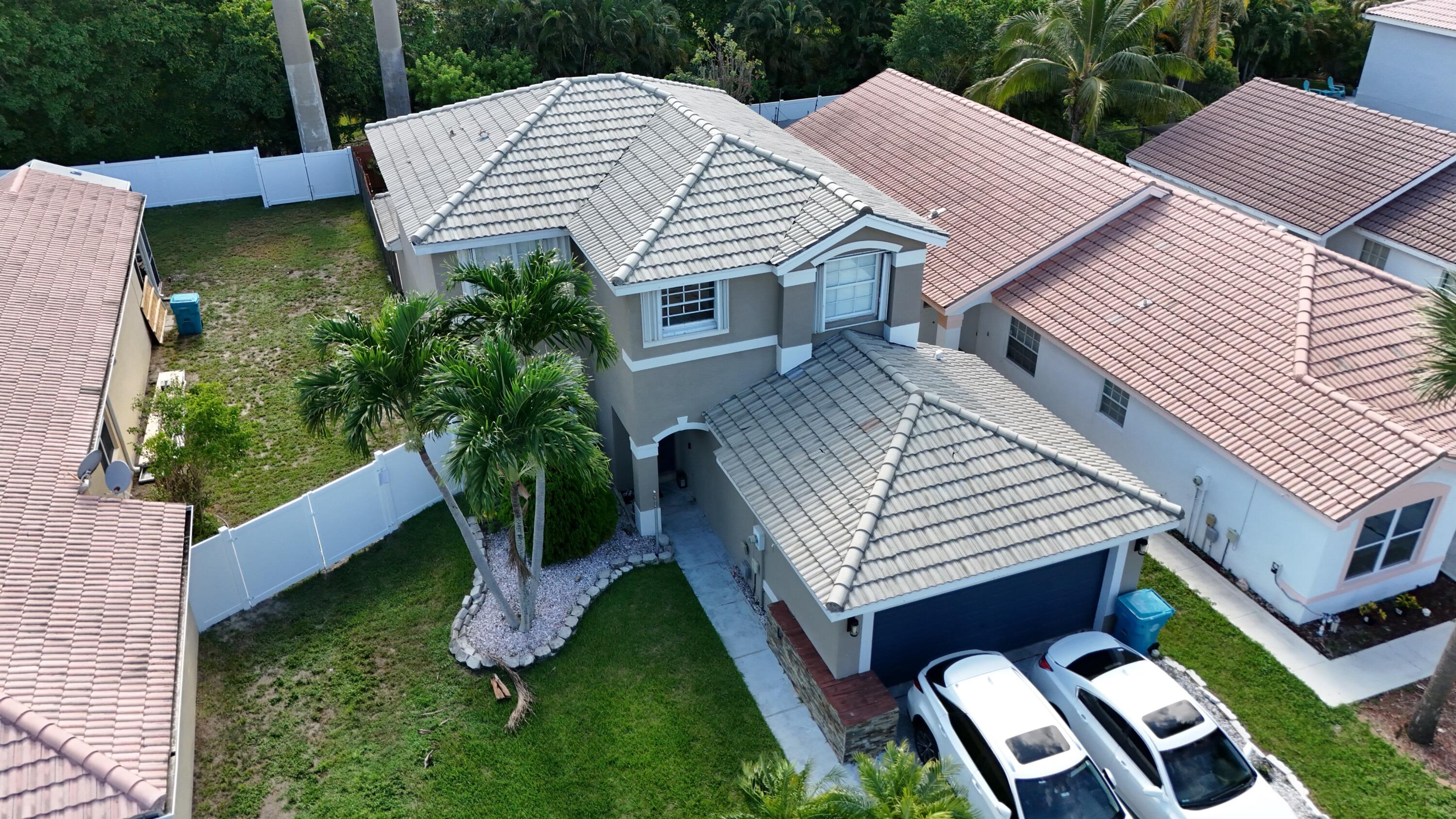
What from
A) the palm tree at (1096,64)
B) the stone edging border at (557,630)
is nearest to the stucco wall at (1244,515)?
the stone edging border at (557,630)

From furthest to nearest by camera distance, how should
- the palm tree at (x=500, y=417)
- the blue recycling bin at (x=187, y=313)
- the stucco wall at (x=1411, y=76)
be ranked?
1. the stucco wall at (x=1411, y=76)
2. the blue recycling bin at (x=187, y=313)
3. the palm tree at (x=500, y=417)

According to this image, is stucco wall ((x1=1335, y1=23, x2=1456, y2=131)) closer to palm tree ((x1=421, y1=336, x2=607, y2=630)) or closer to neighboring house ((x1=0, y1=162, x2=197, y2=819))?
palm tree ((x1=421, y1=336, x2=607, y2=630))

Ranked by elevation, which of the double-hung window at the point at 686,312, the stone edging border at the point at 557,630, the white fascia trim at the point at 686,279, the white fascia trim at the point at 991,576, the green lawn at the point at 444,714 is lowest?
the green lawn at the point at 444,714

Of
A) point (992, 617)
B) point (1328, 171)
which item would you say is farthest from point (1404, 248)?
point (992, 617)

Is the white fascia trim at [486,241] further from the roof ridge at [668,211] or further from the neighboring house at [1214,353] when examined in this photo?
the neighboring house at [1214,353]

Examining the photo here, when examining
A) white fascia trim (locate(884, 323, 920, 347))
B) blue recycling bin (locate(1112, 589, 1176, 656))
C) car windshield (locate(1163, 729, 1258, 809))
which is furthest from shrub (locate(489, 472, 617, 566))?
car windshield (locate(1163, 729, 1258, 809))

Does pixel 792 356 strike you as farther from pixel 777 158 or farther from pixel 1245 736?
pixel 1245 736
